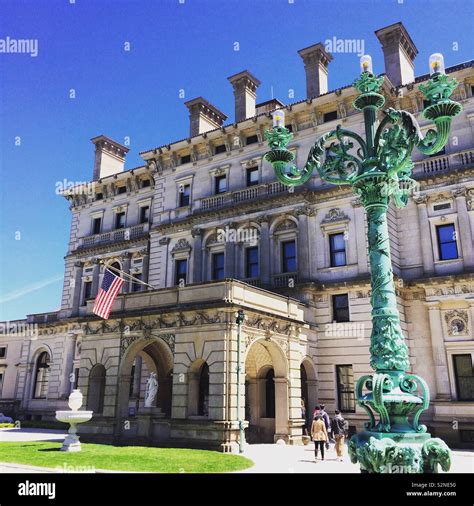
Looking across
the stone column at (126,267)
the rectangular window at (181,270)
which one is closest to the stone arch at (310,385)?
the rectangular window at (181,270)

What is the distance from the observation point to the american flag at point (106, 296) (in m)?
22.5

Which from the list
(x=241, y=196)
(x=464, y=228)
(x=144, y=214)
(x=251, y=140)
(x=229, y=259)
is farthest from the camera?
(x=144, y=214)

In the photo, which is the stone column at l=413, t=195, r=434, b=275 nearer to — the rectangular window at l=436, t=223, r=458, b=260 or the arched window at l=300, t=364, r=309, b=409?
the rectangular window at l=436, t=223, r=458, b=260

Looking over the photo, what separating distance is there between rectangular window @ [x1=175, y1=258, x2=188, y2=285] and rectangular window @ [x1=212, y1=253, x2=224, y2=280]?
7.89 ft

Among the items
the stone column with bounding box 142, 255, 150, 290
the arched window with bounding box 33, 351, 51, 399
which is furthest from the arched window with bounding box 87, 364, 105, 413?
the arched window with bounding box 33, 351, 51, 399

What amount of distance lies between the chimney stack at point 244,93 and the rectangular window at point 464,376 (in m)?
21.5

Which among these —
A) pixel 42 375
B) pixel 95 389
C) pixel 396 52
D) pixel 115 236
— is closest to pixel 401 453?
pixel 95 389

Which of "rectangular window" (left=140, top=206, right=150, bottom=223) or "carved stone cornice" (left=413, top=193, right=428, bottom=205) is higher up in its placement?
"rectangular window" (left=140, top=206, right=150, bottom=223)

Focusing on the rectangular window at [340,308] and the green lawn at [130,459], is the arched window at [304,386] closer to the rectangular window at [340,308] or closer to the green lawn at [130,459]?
the rectangular window at [340,308]

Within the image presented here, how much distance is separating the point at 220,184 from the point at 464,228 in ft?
53.5

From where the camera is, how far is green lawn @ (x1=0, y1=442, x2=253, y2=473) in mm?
14406

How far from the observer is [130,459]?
16328 millimetres

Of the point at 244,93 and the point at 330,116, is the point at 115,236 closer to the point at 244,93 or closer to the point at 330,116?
the point at 244,93
